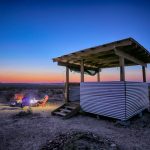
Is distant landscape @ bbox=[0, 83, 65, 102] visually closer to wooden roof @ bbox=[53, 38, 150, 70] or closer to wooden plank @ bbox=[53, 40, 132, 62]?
wooden roof @ bbox=[53, 38, 150, 70]

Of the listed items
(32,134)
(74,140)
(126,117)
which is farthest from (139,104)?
(32,134)

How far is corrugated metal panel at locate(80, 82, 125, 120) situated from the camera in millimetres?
7062

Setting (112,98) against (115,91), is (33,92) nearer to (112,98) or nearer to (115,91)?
(112,98)

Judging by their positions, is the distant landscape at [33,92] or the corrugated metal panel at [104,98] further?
the distant landscape at [33,92]

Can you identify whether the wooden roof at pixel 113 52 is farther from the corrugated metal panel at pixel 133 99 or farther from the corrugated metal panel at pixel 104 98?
the corrugated metal panel at pixel 104 98

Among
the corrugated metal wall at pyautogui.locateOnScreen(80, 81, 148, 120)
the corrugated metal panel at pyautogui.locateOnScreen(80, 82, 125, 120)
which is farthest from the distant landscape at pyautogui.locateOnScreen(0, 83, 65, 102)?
the corrugated metal wall at pyautogui.locateOnScreen(80, 81, 148, 120)

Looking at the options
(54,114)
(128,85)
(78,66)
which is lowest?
(54,114)

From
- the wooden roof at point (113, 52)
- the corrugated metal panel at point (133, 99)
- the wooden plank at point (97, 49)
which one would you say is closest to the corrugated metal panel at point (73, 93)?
the wooden roof at point (113, 52)

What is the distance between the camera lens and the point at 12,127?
21.2 feet

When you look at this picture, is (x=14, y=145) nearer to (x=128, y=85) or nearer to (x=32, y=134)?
(x=32, y=134)

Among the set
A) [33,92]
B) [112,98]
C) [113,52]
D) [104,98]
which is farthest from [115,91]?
[33,92]

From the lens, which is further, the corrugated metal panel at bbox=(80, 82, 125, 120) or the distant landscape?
the distant landscape

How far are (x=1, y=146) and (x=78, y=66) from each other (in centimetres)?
820

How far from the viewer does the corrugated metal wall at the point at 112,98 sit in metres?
6.99
